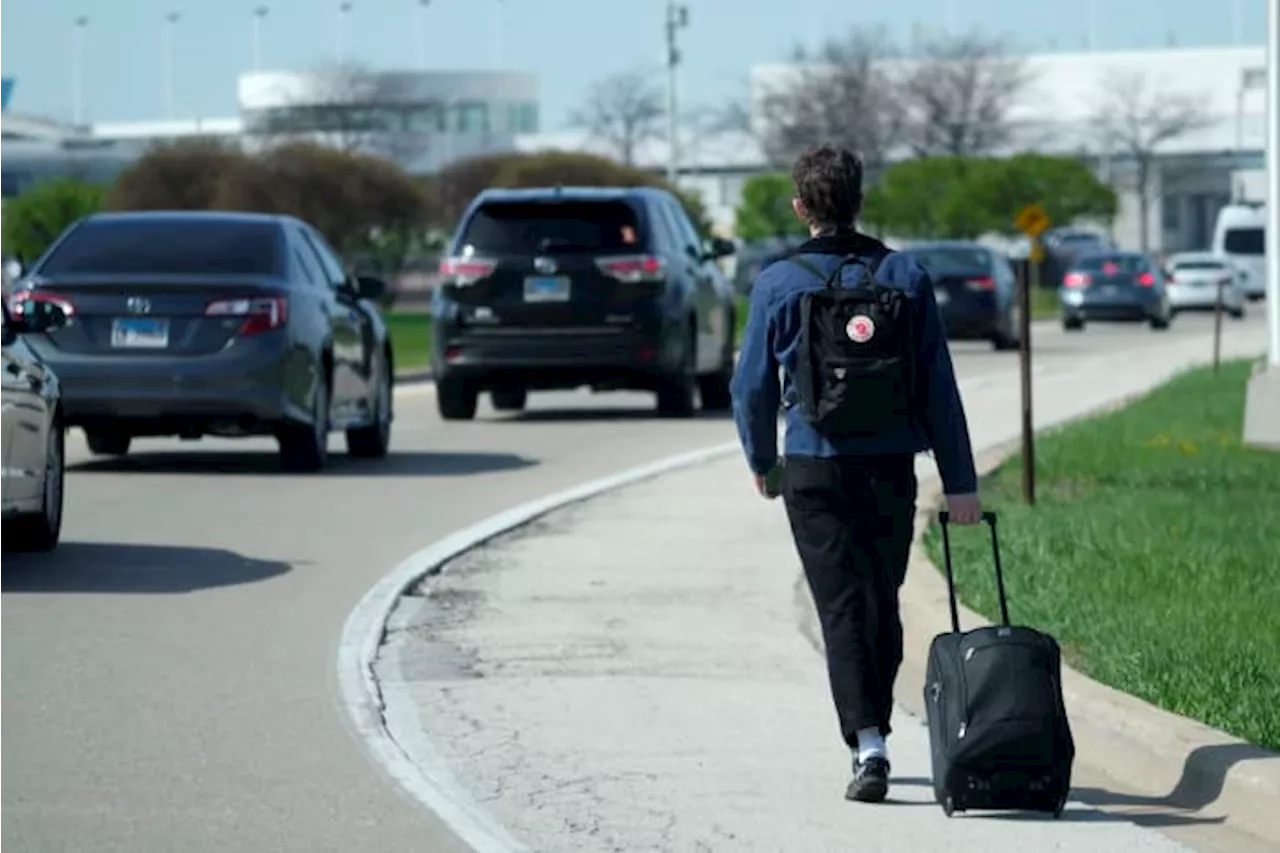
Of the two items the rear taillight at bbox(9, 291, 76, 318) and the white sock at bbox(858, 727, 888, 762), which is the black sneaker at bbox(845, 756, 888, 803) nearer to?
the white sock at bbox(858, 727, 888, 762)

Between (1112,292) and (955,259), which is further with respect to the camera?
(1112,292)

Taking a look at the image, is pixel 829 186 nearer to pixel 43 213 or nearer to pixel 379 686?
pixel 379 686

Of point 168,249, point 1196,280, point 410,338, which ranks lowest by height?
point 1196,280

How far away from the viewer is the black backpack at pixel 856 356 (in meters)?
8.60

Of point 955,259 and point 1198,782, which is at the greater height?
point 1198,782

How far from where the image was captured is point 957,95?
107500mm

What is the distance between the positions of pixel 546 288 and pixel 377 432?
403cm

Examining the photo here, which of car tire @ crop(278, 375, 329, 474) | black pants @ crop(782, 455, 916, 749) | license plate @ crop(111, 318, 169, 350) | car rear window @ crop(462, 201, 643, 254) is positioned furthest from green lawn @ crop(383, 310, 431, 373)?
black pants @ crop(782, 455, 916, 749)

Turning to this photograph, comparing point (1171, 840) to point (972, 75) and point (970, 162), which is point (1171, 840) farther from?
point (972, 75)

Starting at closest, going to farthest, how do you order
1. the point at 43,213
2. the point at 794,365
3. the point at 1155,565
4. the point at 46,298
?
the point at 794,365, the point at 1155,565, the point at 46,298, the point at 43,213

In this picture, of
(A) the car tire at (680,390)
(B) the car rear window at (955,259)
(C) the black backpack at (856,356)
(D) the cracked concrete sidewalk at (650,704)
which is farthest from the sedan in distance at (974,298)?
(C) the black backpack at (856,356)

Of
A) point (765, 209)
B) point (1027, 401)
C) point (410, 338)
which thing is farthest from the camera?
point (765, 209)

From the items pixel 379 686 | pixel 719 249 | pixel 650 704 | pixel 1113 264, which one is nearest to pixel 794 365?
pixel 650 704

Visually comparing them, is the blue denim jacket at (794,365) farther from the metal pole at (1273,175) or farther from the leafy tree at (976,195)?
the leafy tree at (976,195)
